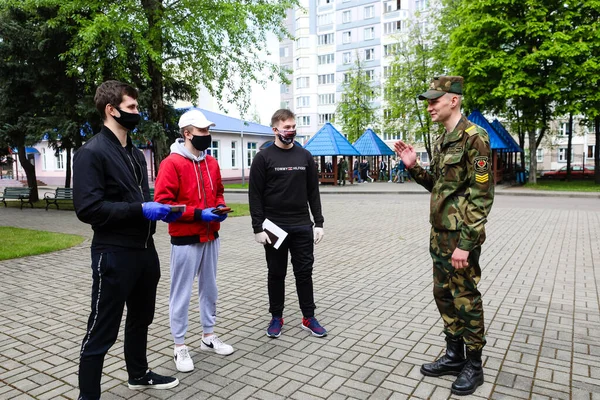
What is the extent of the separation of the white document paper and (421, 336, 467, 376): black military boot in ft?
5.47

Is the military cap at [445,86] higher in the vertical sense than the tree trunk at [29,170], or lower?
higher

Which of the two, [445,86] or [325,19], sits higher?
[325,19]

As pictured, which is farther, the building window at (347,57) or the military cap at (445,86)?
the building window at (347,57)

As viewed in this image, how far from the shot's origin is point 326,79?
69.6m

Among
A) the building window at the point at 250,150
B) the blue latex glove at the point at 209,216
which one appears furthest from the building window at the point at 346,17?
the blue latex glove at the point at 209,216

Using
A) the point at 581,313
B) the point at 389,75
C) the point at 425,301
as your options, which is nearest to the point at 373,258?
the point at 425,301

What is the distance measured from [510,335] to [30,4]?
17.3 m

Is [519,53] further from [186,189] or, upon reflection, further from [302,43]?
[302,43]

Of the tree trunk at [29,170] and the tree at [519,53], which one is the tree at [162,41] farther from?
the tree at [519,53]

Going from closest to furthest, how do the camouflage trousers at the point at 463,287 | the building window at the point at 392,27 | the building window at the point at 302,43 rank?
the camouflage trousers at the point at 463,287, the building window at the point at 392,27, the building window at the point at 302,43

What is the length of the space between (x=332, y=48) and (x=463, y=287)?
69.2m

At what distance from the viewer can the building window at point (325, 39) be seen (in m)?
69.2

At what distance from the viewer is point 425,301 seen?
5.76 m

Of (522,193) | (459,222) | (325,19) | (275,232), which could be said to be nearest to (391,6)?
(325,19)
